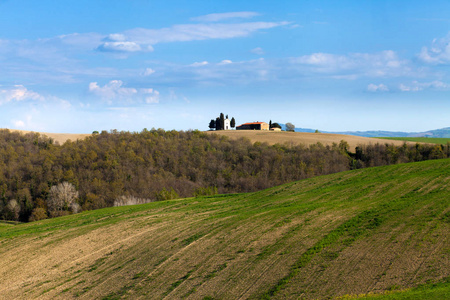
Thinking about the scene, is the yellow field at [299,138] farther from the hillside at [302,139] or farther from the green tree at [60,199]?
the green tree at [60,199]

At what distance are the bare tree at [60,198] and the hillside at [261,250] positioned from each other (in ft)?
148

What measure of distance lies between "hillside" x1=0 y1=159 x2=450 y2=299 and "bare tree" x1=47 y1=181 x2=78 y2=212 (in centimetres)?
4517

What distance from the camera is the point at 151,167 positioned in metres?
98.3

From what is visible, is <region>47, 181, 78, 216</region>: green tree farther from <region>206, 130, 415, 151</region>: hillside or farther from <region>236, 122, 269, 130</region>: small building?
<region>236, 122, 269, 130</region>: small building

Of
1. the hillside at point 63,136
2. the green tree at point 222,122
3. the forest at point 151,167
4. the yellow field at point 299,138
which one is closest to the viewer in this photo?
the forest at point 151,167

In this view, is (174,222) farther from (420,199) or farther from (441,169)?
(441,169)

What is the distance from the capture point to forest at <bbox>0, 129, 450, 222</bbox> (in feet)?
263

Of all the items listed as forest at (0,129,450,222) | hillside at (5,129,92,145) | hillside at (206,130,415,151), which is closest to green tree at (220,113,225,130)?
Result: hillside at (206,130,415,151)

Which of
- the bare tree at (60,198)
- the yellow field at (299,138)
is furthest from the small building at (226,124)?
the bare tree at (60,198)

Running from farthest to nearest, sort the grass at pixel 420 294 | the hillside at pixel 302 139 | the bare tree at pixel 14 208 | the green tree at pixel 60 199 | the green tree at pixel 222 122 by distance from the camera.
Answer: the green tree at pixel 222 122, the hillside at pixel 302 139, the bare tree at pixel 14 208, the green tree at pixel 60 199, the grass at pixel 420 294

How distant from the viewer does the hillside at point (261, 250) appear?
16.1m

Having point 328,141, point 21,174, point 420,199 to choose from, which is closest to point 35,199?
point 21,174

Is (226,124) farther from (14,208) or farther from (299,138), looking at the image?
(14,208)

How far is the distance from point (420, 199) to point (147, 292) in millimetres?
16155
